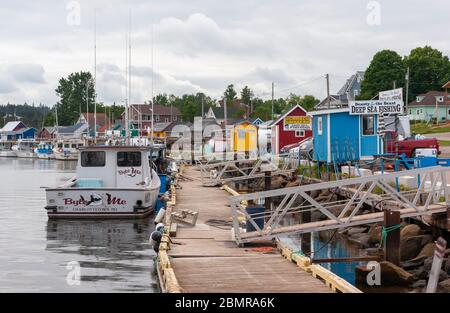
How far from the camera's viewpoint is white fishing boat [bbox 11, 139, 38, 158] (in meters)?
133

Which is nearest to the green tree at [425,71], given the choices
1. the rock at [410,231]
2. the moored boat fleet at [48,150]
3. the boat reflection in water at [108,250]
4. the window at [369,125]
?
the moored boat fleet at [48,150]

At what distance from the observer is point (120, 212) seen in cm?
2853

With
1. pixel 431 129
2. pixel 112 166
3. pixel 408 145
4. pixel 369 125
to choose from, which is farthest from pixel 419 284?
pixel 431 129

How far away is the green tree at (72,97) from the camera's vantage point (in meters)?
178

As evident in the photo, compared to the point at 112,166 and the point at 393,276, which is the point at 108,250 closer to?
the point at 112,166

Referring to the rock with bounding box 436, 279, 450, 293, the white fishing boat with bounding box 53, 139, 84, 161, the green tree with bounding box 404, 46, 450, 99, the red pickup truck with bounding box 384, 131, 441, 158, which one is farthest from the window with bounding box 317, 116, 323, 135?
the white fishing boat with bounding box 53, 139, 84, 161

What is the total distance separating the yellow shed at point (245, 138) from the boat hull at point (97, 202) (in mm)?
40678

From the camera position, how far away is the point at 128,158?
3078 cm

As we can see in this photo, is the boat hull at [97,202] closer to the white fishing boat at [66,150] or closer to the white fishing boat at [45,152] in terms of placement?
the white fishing boat at [66,150]

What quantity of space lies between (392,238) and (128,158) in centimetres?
1523

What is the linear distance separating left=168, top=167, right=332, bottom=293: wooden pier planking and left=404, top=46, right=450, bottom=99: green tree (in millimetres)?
92248

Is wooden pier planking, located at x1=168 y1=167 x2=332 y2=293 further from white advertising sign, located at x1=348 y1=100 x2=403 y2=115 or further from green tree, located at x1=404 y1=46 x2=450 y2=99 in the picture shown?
green tree, located at x1=404 y1=46 x2=450 y2=99
